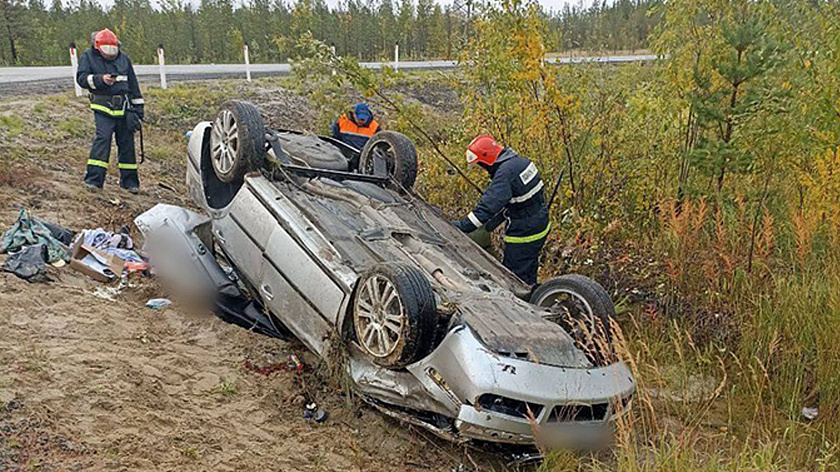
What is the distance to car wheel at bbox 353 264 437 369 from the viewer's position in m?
3.52

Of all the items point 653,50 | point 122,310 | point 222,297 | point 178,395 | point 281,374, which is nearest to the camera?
point 178,395

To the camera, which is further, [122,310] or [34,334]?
[122,310]

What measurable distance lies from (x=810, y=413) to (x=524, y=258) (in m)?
2.40

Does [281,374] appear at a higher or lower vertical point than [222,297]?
lower

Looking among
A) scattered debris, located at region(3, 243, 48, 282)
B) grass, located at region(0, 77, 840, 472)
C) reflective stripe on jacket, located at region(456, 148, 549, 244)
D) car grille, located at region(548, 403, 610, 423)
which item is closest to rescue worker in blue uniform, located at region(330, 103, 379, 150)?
reflective stripe on jacket, located at region(456, 148, 549, 244)

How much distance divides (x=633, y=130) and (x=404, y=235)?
3.24m

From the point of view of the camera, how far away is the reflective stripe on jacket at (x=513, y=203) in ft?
17.5

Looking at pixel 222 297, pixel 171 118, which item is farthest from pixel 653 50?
pixel 171 118

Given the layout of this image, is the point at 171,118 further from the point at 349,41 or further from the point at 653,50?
the point at 349,41

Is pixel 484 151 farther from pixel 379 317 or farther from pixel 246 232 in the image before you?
pixel 379 317

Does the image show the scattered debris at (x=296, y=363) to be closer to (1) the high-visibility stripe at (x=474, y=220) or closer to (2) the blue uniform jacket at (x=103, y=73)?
(1) the high-visibility stripe at (x=474, y=220)

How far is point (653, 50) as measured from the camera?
6.64 m

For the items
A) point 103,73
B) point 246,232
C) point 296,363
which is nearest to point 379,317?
point 296,363

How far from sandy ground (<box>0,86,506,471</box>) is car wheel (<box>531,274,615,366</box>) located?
901 millimetres
